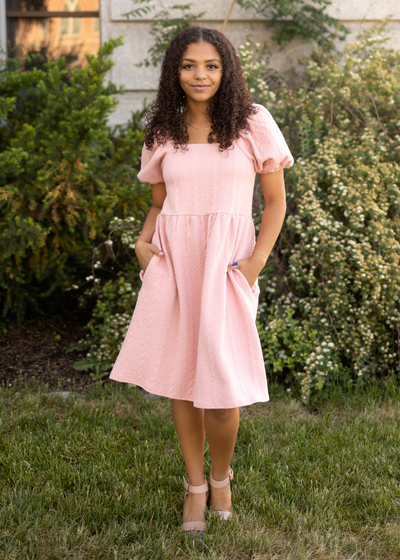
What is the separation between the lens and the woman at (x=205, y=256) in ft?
6.41

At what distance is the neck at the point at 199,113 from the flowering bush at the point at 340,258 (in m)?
1.33

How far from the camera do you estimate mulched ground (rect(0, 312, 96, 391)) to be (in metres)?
3.58

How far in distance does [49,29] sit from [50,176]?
8.38 ft

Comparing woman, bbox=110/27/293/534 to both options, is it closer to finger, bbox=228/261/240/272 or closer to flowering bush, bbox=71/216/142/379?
finger, bbox=228/261/240/272

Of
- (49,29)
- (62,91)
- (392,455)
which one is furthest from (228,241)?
(49,29)

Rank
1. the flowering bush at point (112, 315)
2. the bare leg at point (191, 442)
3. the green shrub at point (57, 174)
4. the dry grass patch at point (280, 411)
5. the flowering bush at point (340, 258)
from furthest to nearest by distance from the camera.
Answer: the flowering bush at point (112, 315), the green shrub at point (57, 174), the flowering bush at point (340, 258), the dry grass patch at point (280, 411), the bare leg at point (191, 442)

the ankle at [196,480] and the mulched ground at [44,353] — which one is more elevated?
the ankle at [196,480]

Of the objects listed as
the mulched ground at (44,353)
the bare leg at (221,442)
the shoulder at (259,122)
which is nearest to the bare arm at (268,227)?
the shoulder at (259,122)

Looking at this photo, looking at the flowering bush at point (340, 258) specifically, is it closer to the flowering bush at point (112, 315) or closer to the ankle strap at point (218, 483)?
the flowering bush at point (112, 315)

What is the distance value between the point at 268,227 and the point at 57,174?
2.01m

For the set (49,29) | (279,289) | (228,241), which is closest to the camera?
(228,241)

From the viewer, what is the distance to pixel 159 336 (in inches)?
81.7

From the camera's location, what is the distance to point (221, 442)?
6.78 ft

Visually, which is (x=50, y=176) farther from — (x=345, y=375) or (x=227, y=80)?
(x=345, y=375)
